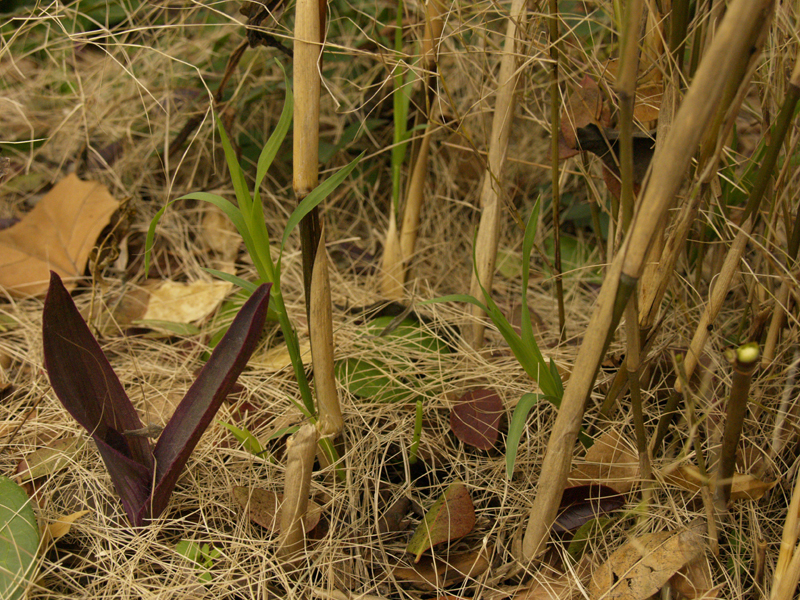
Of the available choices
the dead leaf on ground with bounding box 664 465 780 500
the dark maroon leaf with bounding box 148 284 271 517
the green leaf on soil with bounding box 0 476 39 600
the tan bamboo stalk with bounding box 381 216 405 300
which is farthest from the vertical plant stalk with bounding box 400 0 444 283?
the green leaf on soil with bounding box 0 476 39 600

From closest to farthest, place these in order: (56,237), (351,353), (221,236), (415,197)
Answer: (351,353) < (415,197) < (56,237) < (221,236)

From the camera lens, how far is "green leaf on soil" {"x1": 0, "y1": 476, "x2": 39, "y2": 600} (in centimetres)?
Answer: 75

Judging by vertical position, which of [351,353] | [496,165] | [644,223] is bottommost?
[351,353]

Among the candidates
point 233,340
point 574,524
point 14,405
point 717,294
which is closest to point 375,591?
point 574,524

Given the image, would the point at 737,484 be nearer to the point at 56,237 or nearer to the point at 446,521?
the point at 446,521

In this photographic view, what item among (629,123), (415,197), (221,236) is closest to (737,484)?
(629,123)

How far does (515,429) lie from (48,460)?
0.73 metres

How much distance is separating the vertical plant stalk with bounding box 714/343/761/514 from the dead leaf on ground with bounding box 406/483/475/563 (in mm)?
330

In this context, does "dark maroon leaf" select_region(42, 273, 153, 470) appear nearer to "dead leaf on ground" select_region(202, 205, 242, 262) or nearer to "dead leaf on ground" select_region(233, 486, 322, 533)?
"dead leaf on ground" select_region(233, 486, 322, 533)

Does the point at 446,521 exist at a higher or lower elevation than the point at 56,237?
lower

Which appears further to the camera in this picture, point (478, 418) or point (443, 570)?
point (478, 418)

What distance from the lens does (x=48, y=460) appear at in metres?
0.93

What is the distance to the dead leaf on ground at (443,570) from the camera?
2.73 feet

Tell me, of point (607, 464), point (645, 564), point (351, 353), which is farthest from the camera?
point (351, 353)
